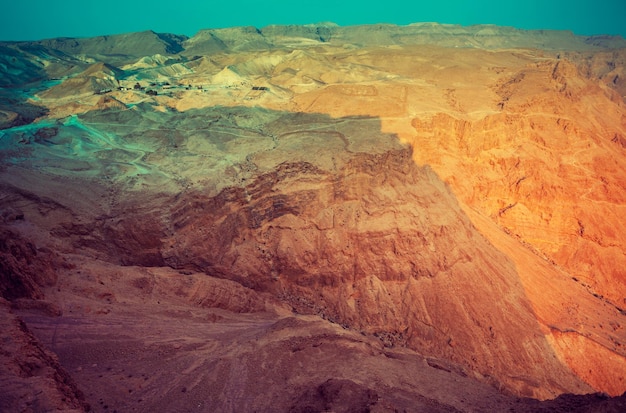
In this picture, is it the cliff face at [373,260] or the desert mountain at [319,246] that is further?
the cliff face at [373,260]

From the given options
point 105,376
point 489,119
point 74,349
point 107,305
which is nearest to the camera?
point 105,376

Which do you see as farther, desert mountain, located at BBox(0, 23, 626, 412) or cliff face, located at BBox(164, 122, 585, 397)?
cliff face, located at BBox(164, 122, 585, 397)

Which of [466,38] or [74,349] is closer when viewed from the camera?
[74,349]

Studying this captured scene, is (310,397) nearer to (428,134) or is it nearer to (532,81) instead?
(428,134)

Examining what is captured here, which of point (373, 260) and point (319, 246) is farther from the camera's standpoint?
point (319, 246)

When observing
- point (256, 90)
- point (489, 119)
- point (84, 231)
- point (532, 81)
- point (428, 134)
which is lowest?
point (84, 231)

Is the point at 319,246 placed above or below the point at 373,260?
above

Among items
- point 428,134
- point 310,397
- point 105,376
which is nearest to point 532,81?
point 428,134

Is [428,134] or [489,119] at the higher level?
[489,119]
